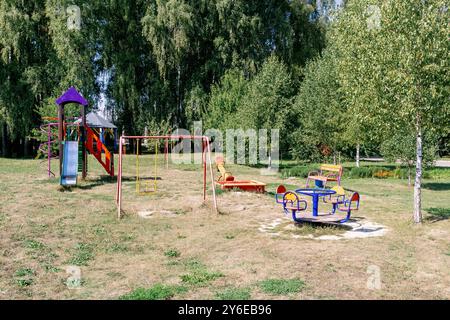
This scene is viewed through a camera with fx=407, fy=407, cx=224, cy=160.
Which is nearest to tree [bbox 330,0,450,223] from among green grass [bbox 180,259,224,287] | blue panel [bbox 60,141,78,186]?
green grass [bbox 180,259,224,287]

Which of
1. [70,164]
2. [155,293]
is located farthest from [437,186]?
[155,293]

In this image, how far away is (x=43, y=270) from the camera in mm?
6703

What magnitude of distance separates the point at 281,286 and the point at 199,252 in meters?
2.49

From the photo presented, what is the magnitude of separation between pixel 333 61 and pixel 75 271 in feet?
75.1

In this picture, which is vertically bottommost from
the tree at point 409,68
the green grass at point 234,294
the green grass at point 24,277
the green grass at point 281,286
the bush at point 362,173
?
the green grass at point 24,277

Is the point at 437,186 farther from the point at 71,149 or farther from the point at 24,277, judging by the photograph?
the point at 24,277

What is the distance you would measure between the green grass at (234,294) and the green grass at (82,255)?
2.85 metres

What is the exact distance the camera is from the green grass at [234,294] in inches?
212

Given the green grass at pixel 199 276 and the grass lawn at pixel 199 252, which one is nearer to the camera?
the grass lawn at pixel 199 252

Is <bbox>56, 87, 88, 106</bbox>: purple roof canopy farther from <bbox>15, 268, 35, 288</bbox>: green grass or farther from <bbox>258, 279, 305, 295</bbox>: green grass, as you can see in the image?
<bbox>258, 279, 305, 295</bbox>: green grass

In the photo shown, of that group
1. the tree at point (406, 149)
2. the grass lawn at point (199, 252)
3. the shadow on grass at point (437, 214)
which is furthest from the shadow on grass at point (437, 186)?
the shadow on grass at point (437, 214)

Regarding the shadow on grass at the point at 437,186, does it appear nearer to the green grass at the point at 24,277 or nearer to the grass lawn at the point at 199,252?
the grass lawn at the point at 199,252

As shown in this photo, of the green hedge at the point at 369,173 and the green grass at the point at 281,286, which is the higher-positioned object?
the green hedge at the point at 369,173

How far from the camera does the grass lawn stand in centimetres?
579
